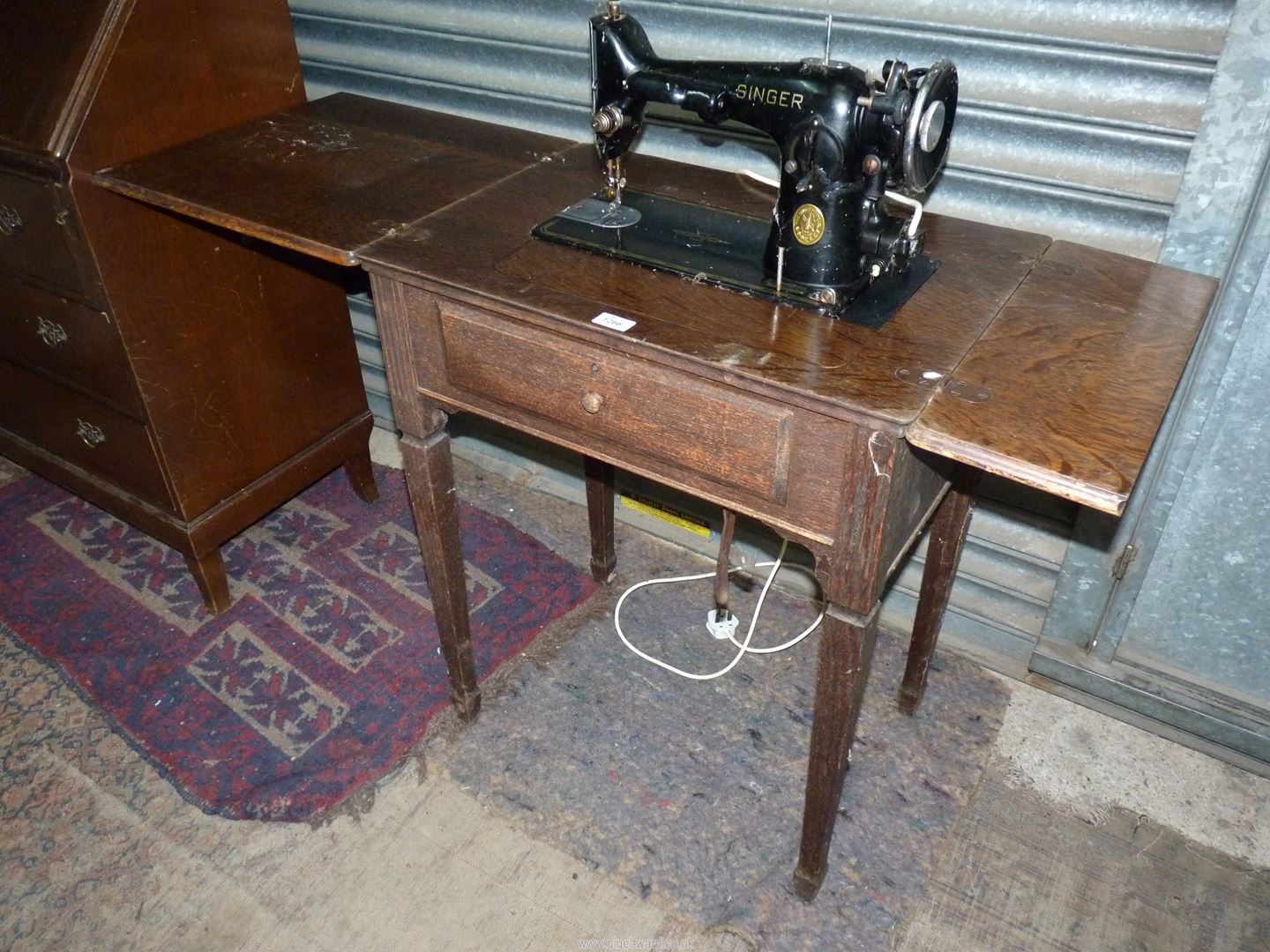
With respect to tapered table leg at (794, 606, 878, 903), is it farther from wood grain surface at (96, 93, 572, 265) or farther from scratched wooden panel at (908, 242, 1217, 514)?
wood grain surface at (96, 93, 572, 265)

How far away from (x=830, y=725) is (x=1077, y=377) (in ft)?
1.95

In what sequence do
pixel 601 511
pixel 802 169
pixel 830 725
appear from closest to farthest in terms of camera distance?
pixel 802 169 < pixel 830 725 < pixel 601 511

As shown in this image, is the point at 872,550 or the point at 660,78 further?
the point at 660,78

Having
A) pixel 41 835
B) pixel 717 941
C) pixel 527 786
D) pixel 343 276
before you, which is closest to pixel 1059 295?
pixel 717 941

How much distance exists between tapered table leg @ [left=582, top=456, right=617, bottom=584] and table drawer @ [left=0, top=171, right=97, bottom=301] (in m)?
1.06

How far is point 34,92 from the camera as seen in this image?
1715mm

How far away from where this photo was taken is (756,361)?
1165 millimetres

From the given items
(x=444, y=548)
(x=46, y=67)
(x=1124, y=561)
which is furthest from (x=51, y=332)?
(x=1124, y=561)

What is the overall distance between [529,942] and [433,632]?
756 mm

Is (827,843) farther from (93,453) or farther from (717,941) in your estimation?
(93,453)

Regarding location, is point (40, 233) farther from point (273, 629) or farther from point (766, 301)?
point (766, 301)

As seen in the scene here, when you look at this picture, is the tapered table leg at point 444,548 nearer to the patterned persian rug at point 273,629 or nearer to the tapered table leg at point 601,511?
the patterned persian rug at point 273,629

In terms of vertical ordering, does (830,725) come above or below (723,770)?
above

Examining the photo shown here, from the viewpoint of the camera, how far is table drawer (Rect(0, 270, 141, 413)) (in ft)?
6.15
